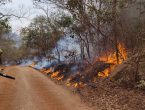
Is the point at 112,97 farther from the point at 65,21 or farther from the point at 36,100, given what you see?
the point at 65,21

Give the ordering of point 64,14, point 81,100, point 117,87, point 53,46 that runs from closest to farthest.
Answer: point 81,100 → point 117,87 → point 64,14 → point 53,46

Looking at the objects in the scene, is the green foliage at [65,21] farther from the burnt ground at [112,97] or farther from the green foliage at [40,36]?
the burnt ground at [112,97]

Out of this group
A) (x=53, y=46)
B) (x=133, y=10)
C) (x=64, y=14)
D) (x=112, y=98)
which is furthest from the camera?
(x=53, y=46)

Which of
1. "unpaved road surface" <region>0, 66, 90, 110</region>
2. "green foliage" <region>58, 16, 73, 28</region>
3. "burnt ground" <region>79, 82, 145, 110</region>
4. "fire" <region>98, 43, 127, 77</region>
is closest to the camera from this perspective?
"burnt ground" <region>79, 82, 145, 110</region>

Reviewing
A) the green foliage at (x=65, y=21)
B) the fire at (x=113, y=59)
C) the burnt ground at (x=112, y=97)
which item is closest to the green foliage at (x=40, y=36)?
the green foliage at (x=65, y=21)

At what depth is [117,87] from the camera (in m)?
20.8

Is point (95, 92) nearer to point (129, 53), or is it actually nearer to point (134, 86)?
point (134, 86)

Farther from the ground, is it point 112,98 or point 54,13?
point 54,13

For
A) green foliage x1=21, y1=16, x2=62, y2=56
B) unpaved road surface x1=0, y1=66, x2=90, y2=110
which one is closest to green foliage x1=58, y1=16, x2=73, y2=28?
green foliage x1=21, y1=16, x2=62, y2=56

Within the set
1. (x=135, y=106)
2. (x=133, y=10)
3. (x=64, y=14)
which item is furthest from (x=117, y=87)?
(x=64, y=14)

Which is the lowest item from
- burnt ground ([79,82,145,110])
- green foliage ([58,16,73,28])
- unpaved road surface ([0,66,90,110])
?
unpaved road surface ([0,66,90,110])

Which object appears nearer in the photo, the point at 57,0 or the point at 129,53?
the point at 129,53

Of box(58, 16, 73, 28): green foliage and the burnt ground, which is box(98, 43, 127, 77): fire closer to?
the burnt ground

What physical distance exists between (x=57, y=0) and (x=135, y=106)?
16.6m
